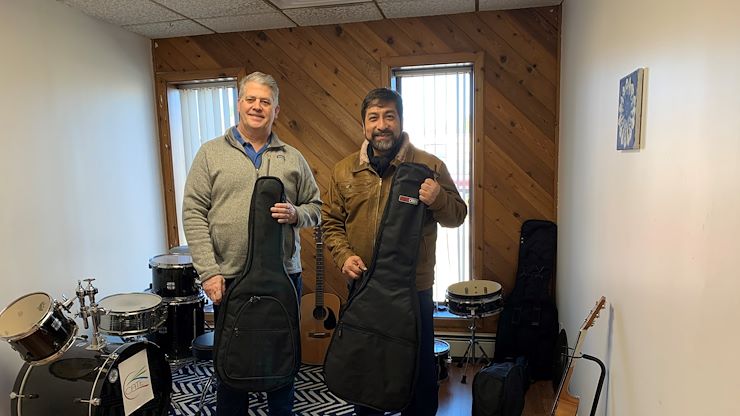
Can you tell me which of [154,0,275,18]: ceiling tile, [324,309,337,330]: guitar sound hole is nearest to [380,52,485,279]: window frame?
[154,0,275,18]: ceiling tile

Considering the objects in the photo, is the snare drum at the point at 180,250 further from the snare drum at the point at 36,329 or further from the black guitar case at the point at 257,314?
the black guitar case at the point at 257,314

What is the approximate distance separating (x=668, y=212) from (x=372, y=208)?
94 cm

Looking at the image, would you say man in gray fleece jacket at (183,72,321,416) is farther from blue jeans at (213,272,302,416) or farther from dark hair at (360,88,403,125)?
dark hair at (360,88,403,125)

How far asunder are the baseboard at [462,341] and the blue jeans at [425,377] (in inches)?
52.2

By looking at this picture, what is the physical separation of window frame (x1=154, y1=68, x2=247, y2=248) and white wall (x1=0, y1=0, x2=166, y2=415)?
5 cm

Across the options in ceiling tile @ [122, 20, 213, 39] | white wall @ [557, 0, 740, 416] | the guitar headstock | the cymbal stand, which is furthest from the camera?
ceiling tile @ [122, 20, 213, 39]

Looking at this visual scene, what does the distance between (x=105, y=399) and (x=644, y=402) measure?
180 centimetres

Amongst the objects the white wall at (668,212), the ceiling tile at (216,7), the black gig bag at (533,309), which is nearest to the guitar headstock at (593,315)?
the white wall at (668,212)

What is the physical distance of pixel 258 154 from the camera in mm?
1826

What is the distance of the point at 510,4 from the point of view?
2711 mm

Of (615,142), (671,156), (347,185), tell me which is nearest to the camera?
(671,156)

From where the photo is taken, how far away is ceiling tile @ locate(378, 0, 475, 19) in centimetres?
263

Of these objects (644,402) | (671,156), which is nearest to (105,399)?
(644,402)

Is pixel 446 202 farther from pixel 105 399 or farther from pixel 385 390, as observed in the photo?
pixel 105 399
